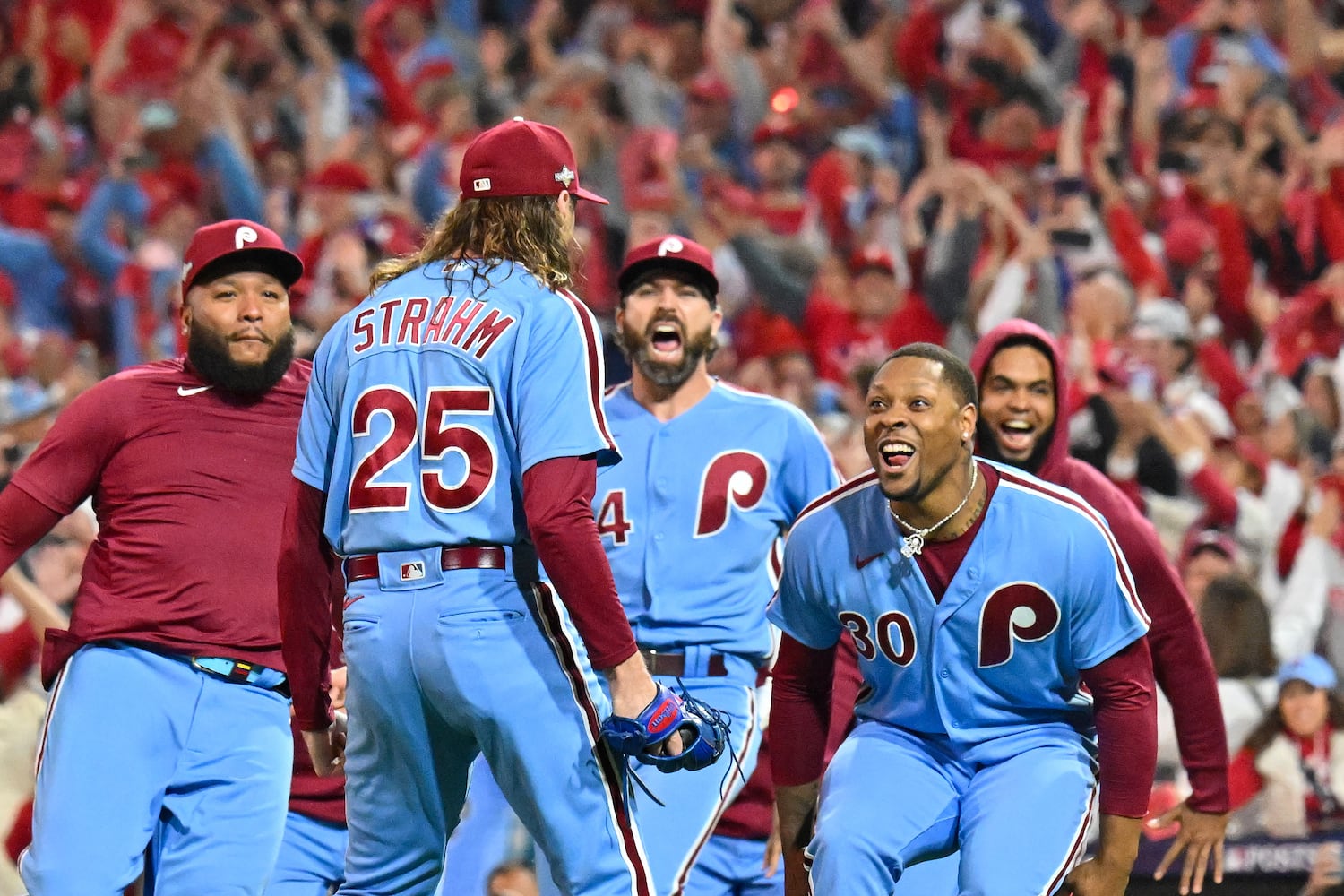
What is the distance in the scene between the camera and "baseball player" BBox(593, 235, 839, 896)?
196 inches

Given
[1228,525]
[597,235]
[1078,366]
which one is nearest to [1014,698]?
[1228,525]

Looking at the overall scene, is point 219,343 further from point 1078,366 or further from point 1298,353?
point 1298,353

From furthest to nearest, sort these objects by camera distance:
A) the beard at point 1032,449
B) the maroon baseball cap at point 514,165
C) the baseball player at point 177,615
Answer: the beard at point 1032,449, the baseball player at point 177,615, the maroon baseball cap at point 514,165

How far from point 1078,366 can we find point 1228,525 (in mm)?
1385

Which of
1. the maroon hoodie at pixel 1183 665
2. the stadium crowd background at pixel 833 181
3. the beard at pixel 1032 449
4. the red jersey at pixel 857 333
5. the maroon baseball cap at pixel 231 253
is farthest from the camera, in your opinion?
the red jersey at pixel 857 333

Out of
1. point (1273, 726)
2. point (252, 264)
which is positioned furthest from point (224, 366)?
point (1273, 726)

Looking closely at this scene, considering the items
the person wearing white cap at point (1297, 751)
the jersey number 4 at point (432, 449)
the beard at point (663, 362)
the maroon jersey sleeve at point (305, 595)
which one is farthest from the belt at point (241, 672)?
the person wearing white cap at point (1297, 751)

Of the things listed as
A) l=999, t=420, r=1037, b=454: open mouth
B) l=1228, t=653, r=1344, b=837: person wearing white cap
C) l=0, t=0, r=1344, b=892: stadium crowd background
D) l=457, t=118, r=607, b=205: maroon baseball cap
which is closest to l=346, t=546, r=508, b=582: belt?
l=457, t=118, r=607, b=205: maroon baseball cap

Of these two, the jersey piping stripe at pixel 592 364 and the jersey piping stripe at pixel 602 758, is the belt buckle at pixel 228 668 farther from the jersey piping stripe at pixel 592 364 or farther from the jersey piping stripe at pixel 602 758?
the jersey piping stripe at pixel 592 364

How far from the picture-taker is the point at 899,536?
4.09 meters

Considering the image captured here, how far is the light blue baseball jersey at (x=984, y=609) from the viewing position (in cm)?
400

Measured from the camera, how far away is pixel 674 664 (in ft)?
16.3

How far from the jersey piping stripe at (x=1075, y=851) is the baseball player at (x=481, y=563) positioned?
95cm

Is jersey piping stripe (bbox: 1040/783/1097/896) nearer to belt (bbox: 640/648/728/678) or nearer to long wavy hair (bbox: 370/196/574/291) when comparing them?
belt (bbox: 640/648/728/678)
